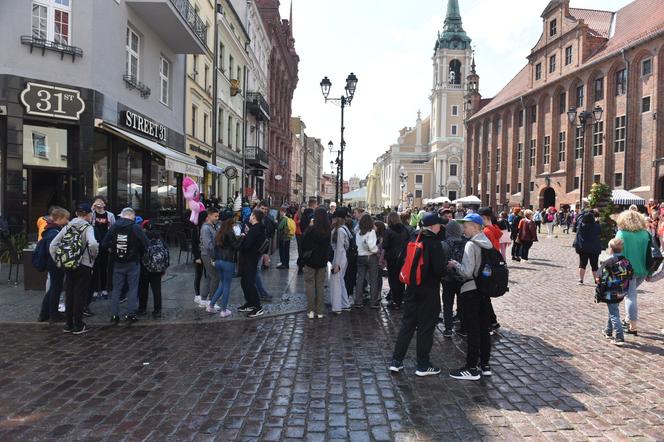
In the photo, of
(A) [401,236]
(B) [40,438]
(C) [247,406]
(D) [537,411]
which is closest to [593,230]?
(A) [401,236]

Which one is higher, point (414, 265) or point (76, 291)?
point (414, 265)

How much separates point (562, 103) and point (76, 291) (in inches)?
2024

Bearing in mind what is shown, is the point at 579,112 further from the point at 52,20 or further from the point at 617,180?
the point at 52,20

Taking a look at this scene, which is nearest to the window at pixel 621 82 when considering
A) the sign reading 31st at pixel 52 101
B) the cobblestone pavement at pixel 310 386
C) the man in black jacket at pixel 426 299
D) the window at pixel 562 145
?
the window at pixel 562 145

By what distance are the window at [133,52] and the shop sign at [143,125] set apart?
53.2 inches

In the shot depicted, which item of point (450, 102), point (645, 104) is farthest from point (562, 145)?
point (450, 102)

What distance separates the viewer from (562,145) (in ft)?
162

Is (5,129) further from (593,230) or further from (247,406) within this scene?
(593,230)

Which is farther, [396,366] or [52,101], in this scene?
[52,101]

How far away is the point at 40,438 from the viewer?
12.9 feet

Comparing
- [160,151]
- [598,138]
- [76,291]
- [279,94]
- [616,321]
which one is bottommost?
[616,321]

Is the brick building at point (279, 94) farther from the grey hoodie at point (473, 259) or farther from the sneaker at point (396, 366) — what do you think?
Result: the grey hoodie at point (473, 259)

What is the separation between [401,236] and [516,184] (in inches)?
2071

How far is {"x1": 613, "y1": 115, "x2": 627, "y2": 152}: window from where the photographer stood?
40.3 meters
